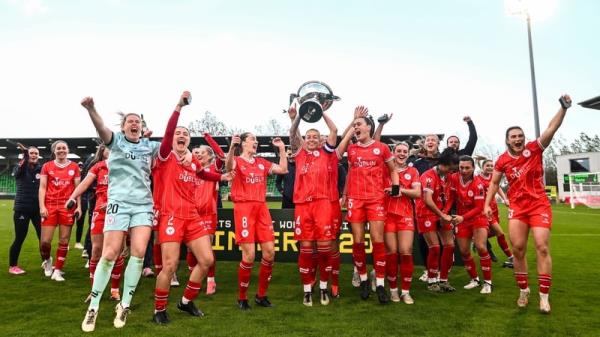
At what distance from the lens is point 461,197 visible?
6.55 metres

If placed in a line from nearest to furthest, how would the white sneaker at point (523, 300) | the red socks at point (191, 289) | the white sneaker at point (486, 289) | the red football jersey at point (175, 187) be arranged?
the red football jersey at point (175, 187), the red socks at point (191, 289), the white sneaker at point (523, 300), the white sneaker at point (486, 289)

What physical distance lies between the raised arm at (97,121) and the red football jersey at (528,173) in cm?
486

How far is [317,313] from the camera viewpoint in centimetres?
511

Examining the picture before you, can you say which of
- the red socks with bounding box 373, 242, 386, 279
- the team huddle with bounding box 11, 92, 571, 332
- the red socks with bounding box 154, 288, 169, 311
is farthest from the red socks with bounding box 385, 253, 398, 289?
the red socks with bounding box 154, 288, 169, 311

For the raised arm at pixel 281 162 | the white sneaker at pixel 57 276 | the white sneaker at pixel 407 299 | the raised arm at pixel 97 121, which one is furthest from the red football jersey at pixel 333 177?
the white sneaker at pixel 57 276

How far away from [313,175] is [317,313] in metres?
1.77

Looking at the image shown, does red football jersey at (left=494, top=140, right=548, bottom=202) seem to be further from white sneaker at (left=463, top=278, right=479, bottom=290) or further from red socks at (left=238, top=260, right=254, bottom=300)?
red socks at (left=238, top=260, right=254, bottom=300)

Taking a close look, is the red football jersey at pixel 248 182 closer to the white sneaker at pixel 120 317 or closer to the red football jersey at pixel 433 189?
the white sneaker at pixel 120 317

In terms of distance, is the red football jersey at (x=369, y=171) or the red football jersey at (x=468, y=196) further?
the red football jersey at (x=468, y=196)

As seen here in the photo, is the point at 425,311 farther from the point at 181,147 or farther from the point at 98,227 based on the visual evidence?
the point at 98,227

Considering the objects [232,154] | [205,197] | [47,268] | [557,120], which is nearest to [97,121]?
[232,154]

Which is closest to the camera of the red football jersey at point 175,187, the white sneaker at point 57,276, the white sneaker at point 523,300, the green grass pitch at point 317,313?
the green grass pitch at point 317,313

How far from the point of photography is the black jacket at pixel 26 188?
7.73 metres

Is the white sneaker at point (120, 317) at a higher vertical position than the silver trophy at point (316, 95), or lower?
lower
